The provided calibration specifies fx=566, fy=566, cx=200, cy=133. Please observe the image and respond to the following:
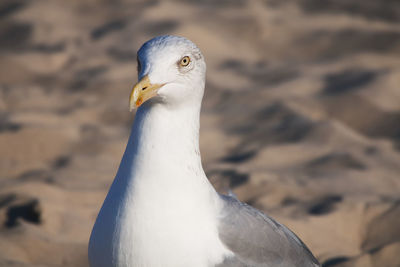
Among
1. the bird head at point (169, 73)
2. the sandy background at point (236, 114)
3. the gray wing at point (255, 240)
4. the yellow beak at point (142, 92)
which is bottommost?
the gray wing at point (255, 240)

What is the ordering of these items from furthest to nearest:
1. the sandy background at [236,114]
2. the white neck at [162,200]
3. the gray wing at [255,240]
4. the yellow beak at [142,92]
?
the sandy background at [236,114] < the gray wing at [255,240] < the white neck at [162,200] < the yellow beak at [142,92]

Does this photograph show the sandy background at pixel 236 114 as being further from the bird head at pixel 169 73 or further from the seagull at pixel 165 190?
the bird head at pixel 169 73

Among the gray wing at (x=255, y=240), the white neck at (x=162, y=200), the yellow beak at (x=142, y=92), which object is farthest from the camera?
the gray wing at (x=255, y=240)

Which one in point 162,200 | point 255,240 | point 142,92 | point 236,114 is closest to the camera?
point 142,92

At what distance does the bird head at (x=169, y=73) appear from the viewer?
2.02 m

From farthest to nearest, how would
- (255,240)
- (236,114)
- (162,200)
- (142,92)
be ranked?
(236,114) < (255,240) < (162,200) < (142,92)

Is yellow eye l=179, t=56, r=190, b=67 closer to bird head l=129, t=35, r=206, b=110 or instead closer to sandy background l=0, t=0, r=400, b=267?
bird head l=129, t=35, r=206, b=110

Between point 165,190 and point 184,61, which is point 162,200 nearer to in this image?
point 165,190

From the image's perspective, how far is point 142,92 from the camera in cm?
199

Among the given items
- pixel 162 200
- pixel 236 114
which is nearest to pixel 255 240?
pixel 162 200

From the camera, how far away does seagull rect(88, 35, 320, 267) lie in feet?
6.81

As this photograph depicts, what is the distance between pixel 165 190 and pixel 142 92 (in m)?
0.39

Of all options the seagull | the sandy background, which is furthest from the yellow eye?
the sandy background

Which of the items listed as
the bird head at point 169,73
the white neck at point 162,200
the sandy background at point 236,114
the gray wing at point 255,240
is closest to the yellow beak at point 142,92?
the bird head at point 169,73
